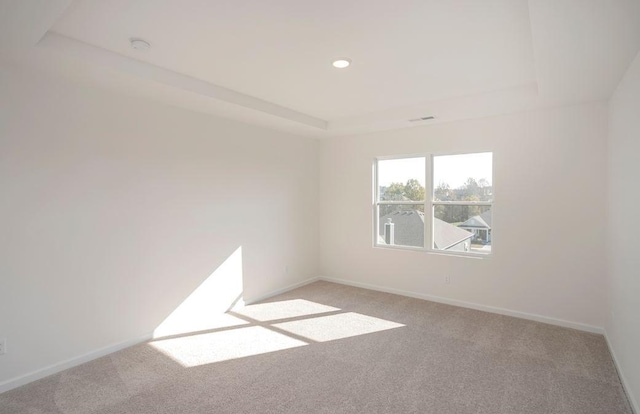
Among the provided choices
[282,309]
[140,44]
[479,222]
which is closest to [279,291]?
[282,309]

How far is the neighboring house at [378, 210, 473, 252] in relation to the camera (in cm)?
450

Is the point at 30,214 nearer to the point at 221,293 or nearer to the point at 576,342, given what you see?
the point at 221,293

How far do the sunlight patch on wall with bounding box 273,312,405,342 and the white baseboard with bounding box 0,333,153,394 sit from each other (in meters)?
1.46

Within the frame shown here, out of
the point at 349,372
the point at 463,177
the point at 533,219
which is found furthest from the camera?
the point at 463,177

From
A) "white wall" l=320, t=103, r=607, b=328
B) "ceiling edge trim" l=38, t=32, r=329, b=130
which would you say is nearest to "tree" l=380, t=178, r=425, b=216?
"white wall" l=320, t=103, r=607, b=328

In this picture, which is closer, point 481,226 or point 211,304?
Answer: point 211,304

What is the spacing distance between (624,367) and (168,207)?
4272 mm

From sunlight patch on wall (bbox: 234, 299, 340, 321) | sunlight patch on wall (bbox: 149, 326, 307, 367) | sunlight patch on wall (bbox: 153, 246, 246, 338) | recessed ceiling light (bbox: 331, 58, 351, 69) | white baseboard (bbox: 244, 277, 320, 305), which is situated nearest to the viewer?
recessed ceiling light (bbox: 331, 58, 351, 69)

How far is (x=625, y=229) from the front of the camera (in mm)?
2635

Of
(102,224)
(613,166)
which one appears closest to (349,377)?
(102,224)

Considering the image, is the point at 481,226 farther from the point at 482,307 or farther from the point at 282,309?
the point at 282,309

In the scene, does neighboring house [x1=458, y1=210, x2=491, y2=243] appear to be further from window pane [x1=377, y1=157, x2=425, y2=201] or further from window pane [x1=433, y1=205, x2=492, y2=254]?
window pane [x1=377, y1=157, x2=425, y2=201]

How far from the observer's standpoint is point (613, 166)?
3.17 metres

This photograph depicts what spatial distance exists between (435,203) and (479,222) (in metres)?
0.62
